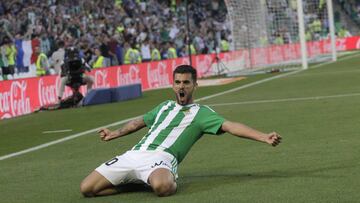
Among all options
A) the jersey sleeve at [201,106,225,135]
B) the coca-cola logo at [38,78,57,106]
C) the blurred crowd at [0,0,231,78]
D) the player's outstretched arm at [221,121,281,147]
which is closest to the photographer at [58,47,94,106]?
the coca-cola logo at [38,78,57,106]

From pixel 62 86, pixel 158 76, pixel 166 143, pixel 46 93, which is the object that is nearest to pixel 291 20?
pixel 158 76

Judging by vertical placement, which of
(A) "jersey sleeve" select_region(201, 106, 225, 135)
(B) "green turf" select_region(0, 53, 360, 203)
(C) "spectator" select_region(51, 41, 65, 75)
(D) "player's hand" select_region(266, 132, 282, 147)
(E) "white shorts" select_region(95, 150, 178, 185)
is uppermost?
(C) "spectator" select_region(51, 41, 65, 75)

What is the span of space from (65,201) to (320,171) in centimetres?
261

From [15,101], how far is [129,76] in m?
8.16

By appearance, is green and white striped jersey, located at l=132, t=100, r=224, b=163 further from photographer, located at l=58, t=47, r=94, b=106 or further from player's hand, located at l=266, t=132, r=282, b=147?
photographer, located at l=58, t=47, r=94, b=106

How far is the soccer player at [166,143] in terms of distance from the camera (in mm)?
7762

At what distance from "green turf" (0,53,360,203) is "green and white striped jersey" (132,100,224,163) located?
0.43 m

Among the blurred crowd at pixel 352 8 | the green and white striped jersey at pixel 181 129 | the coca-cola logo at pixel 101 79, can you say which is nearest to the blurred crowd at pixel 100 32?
the coca-cola logo at pixel 101 79

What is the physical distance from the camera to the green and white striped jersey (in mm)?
8047

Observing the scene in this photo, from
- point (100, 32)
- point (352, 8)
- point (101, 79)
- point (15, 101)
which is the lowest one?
point (15, 101)

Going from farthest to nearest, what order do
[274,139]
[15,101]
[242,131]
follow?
1. [15,101]
2. [242,131]
3. [274,139]

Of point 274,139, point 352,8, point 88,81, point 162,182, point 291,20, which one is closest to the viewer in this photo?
point 274,139

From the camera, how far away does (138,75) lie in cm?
2895

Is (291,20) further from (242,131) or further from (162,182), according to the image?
(162,182)
